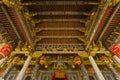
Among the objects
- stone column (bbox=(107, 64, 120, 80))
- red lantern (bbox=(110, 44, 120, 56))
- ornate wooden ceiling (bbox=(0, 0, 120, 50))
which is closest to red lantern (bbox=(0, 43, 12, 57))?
ornate wooden ceiling (bbox=(0, 0, 120, 50))

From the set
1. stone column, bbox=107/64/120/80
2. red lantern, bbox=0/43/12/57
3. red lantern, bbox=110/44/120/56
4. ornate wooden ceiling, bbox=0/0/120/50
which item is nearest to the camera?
ornate wooden ceiling, bbox=0/0/120/50

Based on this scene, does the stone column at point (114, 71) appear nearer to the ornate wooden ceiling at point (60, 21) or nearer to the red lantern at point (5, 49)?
the ornate wooden ceiling at point (60, 21)

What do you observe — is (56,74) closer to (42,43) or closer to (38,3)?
(42,43)

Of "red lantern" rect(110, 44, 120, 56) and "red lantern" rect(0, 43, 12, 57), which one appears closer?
"red lantern" rect(0, 43, 12, 57)

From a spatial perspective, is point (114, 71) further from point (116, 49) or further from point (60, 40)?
point (60, 40)

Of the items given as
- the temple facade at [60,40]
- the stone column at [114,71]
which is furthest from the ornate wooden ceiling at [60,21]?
the stone column at [114,71]

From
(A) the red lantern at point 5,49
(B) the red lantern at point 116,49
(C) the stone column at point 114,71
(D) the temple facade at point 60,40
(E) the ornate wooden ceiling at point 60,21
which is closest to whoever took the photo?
(E) the ornate wooden ceiling at point 60,21

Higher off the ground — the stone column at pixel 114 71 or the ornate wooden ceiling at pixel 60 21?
the ornate wooden ceiling at pixel 60 21

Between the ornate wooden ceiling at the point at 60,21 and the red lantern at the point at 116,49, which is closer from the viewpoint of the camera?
the ornate wooden ceiling at the point at 60,21

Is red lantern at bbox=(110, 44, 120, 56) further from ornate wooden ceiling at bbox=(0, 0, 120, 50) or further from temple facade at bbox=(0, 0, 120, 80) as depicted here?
ornate wooden ceiling at bbox=(0, 0, 120, 50)

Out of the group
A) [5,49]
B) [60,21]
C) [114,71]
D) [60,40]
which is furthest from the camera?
[60,40]

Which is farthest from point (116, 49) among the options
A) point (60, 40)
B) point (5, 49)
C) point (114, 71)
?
point (5, 49)

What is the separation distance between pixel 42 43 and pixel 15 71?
3.42 meters

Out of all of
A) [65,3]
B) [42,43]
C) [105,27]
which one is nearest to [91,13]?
[105,27]
